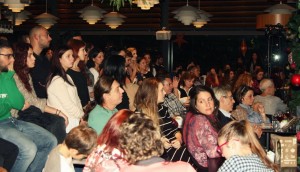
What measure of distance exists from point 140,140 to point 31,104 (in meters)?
2.77

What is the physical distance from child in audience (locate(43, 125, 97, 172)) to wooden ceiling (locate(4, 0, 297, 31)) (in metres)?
10.1

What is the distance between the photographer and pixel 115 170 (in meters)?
3.24

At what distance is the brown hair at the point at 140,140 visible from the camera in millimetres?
2967

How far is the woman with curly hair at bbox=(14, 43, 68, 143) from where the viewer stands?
18.0 feet

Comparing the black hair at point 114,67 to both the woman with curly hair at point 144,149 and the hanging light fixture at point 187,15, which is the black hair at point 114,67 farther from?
the hanging light fixture at point 187,15

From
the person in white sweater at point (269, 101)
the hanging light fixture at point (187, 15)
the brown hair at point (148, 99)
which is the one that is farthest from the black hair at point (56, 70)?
the hanging light fixture at point (187, 15)

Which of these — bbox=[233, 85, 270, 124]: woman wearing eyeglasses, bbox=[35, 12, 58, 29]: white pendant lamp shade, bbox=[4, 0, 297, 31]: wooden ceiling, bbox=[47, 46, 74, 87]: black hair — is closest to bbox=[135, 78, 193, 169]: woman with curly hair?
bbox=[47, 46, 74, 87]: black hair

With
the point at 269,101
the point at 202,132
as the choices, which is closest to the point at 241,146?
the point at 202,132

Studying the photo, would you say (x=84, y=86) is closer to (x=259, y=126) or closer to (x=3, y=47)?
(x=3, y=47)

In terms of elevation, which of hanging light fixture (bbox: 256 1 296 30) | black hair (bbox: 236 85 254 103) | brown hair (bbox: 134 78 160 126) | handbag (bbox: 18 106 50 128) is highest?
hanging light fixture (bbox: 256 1 296 30)

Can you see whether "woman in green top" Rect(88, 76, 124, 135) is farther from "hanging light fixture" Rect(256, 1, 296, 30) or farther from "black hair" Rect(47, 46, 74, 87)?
"hanging light fixture" Rect(256, 1, 296, 30)

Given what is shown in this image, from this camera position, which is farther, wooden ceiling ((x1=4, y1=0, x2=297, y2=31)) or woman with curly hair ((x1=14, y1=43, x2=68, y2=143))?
wooden ceiling ((x1=4, y1=0, x2=297, y2=31))

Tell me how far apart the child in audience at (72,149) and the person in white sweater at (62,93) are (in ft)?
3.98

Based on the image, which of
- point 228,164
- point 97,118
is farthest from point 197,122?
point 228,164
